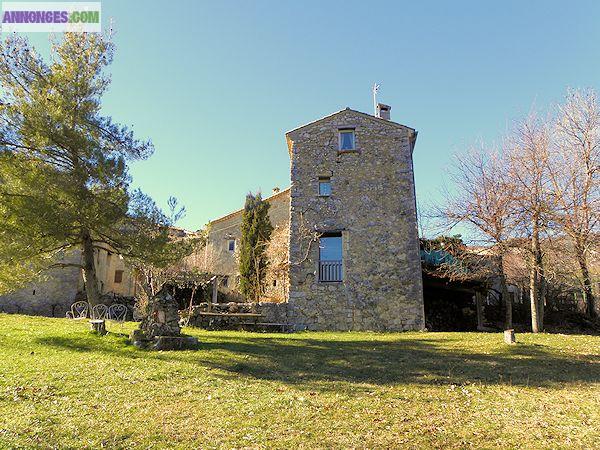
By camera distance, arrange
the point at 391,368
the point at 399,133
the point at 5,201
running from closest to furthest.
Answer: the point at 391,368
the point at 5,201
the point at 399,133

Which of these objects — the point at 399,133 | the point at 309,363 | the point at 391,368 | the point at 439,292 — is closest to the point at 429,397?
the point at 391,368

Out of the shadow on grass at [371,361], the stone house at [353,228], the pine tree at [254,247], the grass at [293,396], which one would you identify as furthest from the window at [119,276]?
the shadow on grass at [371,361]

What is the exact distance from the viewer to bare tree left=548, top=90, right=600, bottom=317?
12086 millimetres

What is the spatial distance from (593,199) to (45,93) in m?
15.5

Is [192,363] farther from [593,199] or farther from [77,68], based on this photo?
[593,199]

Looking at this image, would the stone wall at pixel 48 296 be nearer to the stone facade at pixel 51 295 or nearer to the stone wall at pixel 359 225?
the stone facade at pixel 51 295

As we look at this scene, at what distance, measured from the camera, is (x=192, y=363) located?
7742 mm

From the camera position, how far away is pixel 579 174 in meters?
13.0

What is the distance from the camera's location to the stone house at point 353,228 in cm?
1487

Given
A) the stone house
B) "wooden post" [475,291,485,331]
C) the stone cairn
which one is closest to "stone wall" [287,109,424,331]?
the stone house

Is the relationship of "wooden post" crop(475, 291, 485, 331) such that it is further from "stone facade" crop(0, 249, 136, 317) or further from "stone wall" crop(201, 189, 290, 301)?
"stone facade" crop(0, 249, 136, 317)

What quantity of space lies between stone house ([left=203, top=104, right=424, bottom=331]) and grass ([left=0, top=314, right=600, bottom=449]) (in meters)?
5.35

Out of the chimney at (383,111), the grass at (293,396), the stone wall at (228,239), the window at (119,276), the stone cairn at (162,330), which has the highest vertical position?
the chimney at (383,111)

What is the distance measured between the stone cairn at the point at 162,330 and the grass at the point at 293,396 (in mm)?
407
